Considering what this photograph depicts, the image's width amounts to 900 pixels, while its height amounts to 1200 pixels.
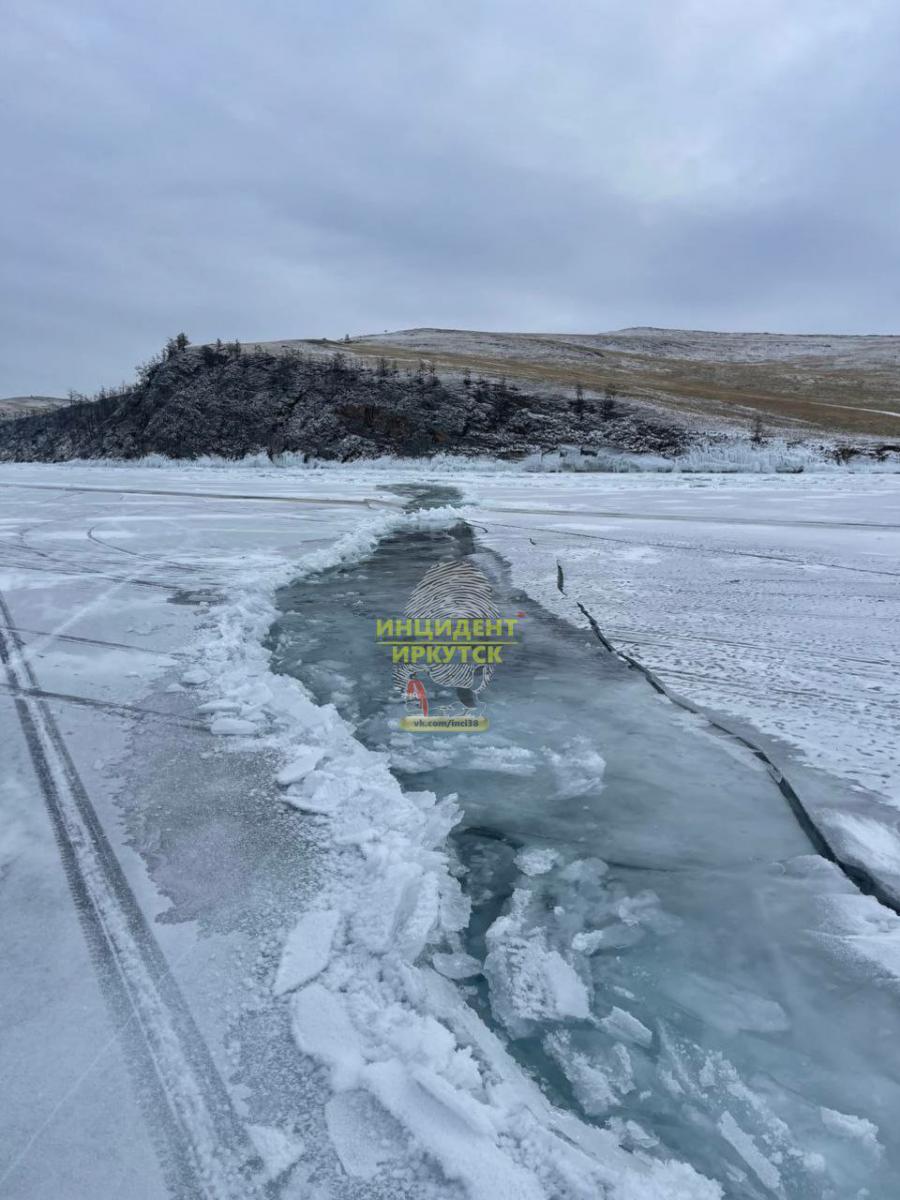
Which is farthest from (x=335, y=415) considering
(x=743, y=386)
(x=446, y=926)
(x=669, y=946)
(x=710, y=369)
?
(x=710, y=369)

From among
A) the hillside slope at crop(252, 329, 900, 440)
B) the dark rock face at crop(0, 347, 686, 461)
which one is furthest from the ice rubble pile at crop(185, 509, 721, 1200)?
the hillside slope at crop(252, 329, 900, 440)

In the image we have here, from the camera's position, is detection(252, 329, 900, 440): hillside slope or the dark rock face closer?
the dark rock face

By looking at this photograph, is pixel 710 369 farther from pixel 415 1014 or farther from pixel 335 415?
pixel 415 1014

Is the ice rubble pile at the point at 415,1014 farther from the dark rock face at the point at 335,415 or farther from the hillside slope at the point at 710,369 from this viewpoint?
the hillside slope at the point at 710,369

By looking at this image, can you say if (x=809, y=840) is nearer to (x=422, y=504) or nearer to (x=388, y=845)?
(x=388, y=845)

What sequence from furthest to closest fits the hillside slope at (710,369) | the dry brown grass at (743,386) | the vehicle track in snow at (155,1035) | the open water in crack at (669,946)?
the hillside slope at (710,369) → the dry brown grass at (743,386) → the open water in crack at (669,946) → the vehicle track in snow at (155,1035)

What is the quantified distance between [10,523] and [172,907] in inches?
443

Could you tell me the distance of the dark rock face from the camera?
32.6 metres

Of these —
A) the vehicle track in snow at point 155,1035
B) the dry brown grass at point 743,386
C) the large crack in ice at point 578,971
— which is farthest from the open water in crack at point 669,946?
the dry brown grass at point 743,386

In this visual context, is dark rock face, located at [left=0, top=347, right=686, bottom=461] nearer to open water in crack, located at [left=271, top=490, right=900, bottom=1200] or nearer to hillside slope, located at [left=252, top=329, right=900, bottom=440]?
hillside slope, located at [left=252, top=329, right=900, bottom=440]

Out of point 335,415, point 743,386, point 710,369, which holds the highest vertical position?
point 710,369

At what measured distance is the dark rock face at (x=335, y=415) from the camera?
32625mm

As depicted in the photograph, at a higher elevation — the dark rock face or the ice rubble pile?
the dark rock face

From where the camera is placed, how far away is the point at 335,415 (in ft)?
115
